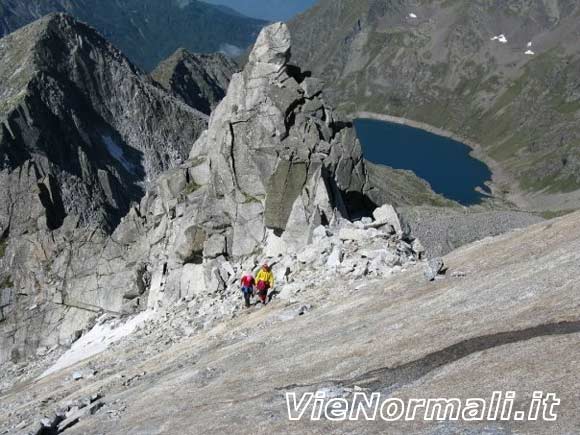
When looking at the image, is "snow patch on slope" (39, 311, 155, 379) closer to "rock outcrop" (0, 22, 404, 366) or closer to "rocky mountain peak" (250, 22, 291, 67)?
"rock outcrop" (0, 22, 404, 366)

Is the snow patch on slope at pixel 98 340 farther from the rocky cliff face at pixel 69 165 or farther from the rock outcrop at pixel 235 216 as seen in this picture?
the rocky cliff face at pixel 69 165

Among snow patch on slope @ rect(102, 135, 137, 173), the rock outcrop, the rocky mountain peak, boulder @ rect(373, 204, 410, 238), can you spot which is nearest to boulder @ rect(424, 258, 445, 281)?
the rock outcrop

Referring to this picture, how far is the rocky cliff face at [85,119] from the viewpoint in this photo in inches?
5098

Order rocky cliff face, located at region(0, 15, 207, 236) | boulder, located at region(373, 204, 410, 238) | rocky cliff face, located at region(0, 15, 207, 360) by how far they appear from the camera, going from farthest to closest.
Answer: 1. rocky cliff face, located at region(0, 15, 207, 236)
2. rocky cliff face, located at region(0, 15, 207, 360)
3. boulder, located at region(373, 204, 410, 238)

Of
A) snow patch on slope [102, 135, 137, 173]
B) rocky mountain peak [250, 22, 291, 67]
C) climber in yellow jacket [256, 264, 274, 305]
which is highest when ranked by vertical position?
snow patch on slope [102, 135, 137, 173]

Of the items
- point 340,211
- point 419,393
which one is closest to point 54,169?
point 340,211

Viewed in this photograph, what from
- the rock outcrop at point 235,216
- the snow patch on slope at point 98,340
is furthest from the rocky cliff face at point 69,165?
the snow patch on slope at point 98,340

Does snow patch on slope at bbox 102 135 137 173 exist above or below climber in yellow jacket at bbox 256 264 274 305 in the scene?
above

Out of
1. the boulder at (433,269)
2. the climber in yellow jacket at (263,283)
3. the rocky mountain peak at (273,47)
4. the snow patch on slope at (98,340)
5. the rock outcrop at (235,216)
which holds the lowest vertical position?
the snow patch on slope at (98,340)

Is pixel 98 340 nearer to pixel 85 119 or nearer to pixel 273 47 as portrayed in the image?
pixel 273 47

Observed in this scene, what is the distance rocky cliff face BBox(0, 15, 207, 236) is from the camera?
129500 millimetres

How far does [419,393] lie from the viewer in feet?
49.5

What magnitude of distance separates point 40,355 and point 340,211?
32040 mm

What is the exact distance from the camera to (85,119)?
163875mm
